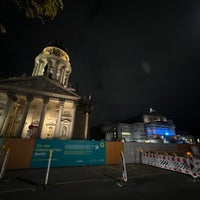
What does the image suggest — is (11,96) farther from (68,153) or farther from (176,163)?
(176,163)

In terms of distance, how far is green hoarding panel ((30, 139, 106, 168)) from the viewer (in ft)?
33.6

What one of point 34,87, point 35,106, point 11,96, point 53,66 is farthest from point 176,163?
point 53,66

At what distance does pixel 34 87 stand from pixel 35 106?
6.05 m

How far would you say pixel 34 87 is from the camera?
21.6 m

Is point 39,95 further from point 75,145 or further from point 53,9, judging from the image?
point 53,9

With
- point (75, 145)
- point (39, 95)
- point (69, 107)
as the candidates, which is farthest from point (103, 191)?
point (69, 107)

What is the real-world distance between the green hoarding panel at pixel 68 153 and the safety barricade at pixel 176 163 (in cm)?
503

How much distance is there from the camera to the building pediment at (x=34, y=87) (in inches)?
792

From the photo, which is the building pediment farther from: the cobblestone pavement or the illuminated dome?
the cobblestone pavement

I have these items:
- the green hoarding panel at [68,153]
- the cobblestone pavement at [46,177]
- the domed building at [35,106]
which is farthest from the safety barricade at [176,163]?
the domed building at [35,106]

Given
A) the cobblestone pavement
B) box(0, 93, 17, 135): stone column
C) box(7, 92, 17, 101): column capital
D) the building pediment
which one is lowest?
the cobblestone pavement

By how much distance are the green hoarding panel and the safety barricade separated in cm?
503

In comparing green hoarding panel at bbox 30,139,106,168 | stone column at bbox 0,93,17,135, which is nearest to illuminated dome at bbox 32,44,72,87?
stone column at bbox 0,93,17,135

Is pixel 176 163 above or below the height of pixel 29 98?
below
